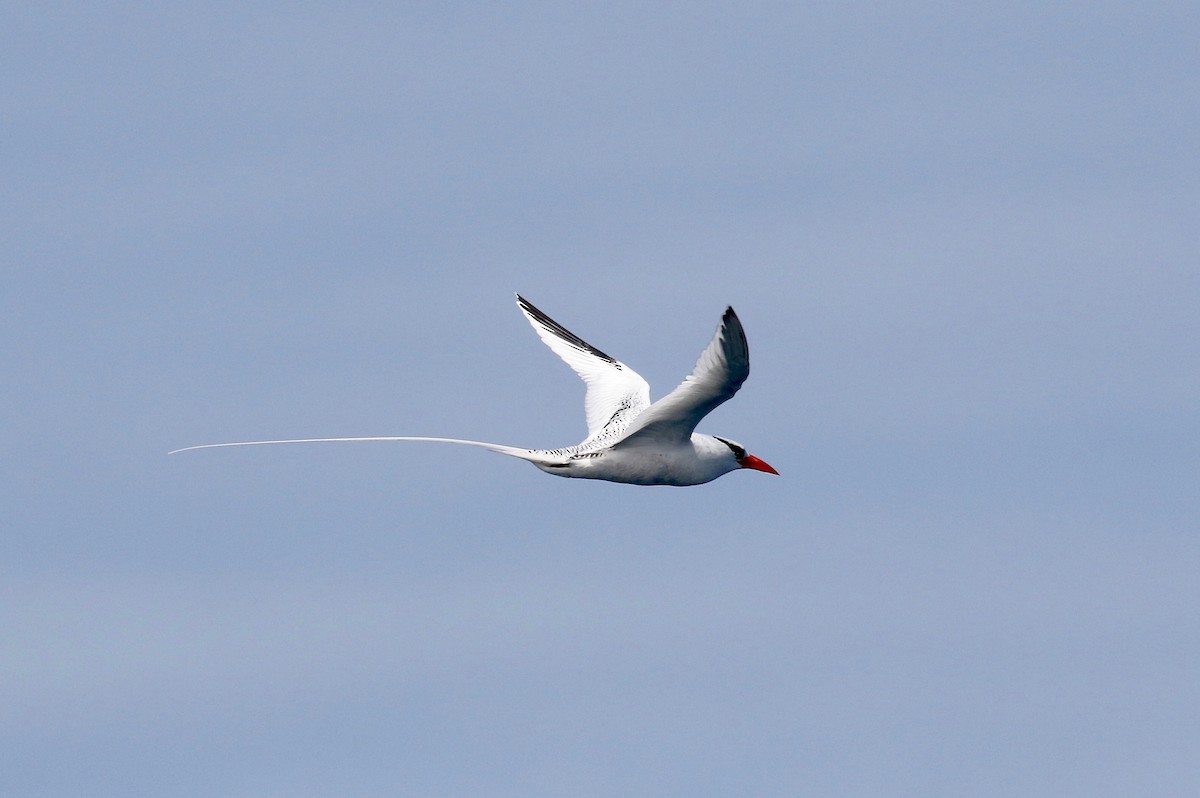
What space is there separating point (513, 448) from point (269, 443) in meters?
5.33

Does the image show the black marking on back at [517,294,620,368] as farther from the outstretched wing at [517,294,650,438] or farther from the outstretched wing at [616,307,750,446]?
the outstretched wing at [616,307,750,446]

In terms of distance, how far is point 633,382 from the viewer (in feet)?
131

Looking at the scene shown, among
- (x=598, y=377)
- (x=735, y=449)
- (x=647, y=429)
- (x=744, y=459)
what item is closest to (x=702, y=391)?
(x=647, y=429)

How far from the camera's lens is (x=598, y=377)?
40.5 metres

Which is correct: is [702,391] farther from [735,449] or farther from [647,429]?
[735,449]

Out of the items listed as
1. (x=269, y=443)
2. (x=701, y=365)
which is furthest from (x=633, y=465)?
(x=269, y=443)

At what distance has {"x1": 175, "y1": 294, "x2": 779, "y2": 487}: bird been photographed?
29.6 m

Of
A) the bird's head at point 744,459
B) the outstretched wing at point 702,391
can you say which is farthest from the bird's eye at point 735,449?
the outstretched wing at point 702,391

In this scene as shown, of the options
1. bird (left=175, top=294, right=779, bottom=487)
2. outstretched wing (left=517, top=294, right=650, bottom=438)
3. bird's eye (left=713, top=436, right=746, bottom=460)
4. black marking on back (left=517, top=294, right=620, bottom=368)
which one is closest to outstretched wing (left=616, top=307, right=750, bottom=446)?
bird (left=175, top=294, right=779, bottom=487)

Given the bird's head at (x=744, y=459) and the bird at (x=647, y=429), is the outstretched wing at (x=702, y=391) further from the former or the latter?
the bird's head at (x=744, y=459)

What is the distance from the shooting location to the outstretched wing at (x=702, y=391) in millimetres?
28500

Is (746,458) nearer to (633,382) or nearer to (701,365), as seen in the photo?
(633,382)

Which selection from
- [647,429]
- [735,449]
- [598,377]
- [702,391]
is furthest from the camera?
[598,377]

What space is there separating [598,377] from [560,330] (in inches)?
104
